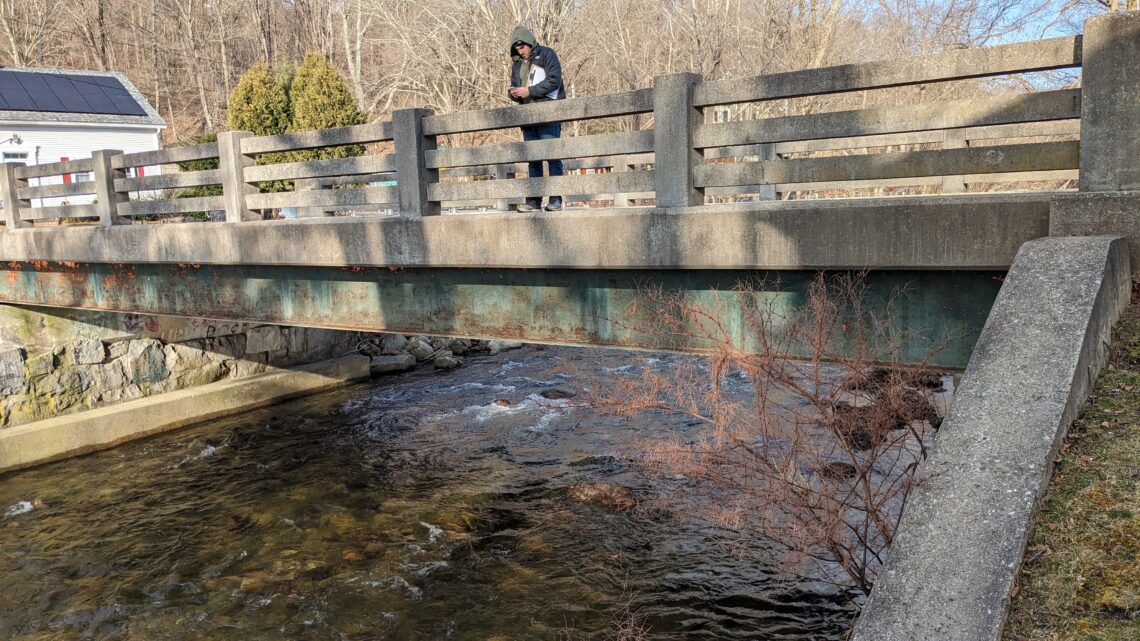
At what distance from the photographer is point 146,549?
8602mm

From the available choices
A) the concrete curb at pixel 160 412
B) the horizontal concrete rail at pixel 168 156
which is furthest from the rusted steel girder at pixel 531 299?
the concrete curb at pixel 160 412

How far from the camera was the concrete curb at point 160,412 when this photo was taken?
11.4m

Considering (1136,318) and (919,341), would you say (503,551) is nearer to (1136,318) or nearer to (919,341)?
(919,341)

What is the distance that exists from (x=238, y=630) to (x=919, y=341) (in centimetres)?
565

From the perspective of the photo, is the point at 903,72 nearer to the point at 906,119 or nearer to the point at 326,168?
the point at 906,119

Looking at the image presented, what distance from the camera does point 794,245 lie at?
17.4ft

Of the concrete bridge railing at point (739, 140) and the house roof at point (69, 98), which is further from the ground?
the house roof at point (69, 98)

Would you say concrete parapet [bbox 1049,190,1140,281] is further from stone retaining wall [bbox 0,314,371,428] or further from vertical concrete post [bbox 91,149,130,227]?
stone retaining wall [bbox 0,314,371,428]

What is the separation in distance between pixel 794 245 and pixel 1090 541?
257cm

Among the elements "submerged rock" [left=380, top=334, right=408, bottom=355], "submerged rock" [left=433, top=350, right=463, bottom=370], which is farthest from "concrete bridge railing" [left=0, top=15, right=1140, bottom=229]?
"submerged rock" [left=380, top=334, right=408, bottom=355]

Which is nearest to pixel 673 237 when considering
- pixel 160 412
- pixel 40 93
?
pixel 160 412

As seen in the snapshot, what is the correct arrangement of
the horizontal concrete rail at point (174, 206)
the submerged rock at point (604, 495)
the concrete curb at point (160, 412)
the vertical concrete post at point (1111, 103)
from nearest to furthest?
the vertical concrete post at point (1111, 103)
the horizontal concrete rail at point (174, 206)
the submerged rock at point (604, 495)
the concrete curb at point (160, 412)

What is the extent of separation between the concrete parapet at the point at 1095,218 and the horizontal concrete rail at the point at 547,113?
8.33ft

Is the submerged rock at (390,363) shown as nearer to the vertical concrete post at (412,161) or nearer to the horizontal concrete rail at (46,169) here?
the horizontal concrete rail at (46,169)
